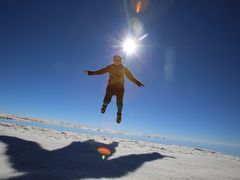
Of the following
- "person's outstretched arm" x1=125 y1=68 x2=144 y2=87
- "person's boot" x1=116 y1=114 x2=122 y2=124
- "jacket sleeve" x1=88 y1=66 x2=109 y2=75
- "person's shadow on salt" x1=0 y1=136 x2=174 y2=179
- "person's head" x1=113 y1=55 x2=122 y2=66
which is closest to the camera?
"person's shadow on salt" x1=0 y1=136 x2=174 y2=179

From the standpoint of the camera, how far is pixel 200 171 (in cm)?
495

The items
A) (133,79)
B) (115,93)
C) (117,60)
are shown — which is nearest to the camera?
(117,60)

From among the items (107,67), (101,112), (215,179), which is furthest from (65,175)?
(107,67)

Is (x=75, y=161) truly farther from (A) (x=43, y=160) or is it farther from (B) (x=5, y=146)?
(B) (x=5, y=146)

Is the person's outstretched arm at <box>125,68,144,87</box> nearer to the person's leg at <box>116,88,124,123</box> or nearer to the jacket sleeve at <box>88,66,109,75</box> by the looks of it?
the person's leg at <box>116,88,124,123</box>

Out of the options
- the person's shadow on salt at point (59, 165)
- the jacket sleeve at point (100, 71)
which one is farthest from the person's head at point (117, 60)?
the person's shadow on salt at point (59, 165)

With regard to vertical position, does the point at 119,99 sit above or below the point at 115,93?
below

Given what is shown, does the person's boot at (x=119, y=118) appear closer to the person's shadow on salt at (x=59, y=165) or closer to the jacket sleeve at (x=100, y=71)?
the jacket sleeve at (x=100, y=71)

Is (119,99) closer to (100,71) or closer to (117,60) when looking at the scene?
(100,71)

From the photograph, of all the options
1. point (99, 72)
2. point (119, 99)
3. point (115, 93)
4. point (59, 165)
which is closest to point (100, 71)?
point (99, 72)

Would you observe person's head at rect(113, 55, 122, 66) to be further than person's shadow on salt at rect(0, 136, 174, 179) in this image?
Yes

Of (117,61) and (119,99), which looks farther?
(119,99)

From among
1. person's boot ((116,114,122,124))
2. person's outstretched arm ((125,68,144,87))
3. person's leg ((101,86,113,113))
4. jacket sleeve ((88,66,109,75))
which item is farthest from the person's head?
person's boot ((116,114,122,124))

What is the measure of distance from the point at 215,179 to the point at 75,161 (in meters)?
3.20
